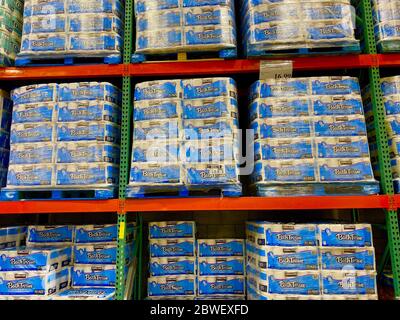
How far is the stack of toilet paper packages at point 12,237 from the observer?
9.88ft

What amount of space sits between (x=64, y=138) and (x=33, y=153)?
317mm

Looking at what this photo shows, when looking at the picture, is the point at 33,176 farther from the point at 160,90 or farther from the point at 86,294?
the point at 160,90

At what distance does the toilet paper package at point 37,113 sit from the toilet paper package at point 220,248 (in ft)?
6.09

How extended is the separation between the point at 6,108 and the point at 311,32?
10.1ft

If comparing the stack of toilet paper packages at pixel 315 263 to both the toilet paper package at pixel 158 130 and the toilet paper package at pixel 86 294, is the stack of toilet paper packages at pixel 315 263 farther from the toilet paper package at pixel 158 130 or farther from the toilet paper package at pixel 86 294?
the toilet paper package at pixel 86 294

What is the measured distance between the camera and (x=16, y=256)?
→ 2.75 metres

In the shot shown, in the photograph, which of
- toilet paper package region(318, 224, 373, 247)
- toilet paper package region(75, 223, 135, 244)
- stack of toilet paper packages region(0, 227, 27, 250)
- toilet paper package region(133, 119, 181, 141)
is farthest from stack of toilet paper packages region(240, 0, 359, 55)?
stack of toilet paper packages region(0, 227, 27, 250)

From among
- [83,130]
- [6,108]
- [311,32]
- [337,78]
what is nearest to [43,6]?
[6,108]

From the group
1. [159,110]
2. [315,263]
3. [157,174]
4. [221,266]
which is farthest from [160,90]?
[315,263]

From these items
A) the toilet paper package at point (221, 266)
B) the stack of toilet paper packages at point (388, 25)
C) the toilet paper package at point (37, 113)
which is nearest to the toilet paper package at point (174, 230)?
the toilet paper package at point (221, 266)

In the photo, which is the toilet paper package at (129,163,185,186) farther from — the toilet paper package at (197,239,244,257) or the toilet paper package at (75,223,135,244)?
the toilet paper package at (197,239,244,257)

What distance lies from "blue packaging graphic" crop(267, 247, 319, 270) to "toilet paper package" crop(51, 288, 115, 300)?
145cm

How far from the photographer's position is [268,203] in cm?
271

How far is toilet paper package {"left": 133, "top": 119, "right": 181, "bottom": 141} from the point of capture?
2.81m
